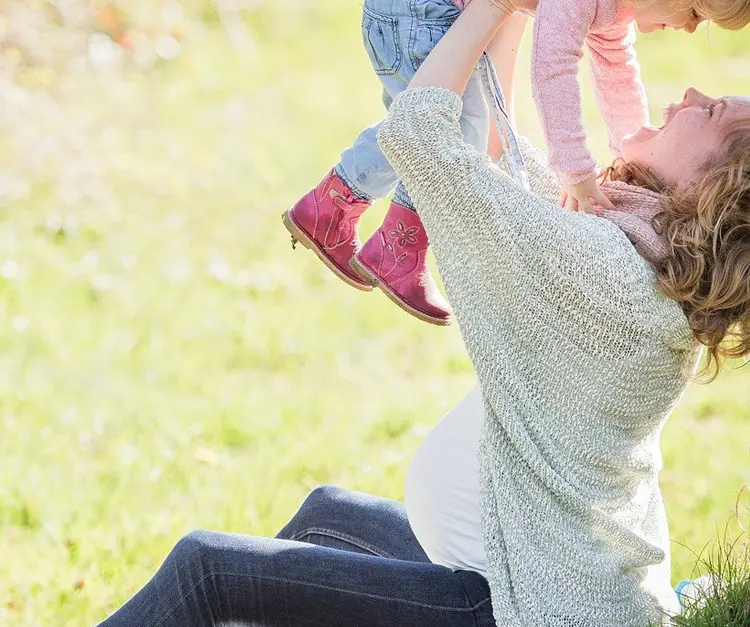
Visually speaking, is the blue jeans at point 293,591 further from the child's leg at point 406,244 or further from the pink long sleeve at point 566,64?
the pink long sleeve at point 566,64

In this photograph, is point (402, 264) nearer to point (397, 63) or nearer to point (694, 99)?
point (397, 63)

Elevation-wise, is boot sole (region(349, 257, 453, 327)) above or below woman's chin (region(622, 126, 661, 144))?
below

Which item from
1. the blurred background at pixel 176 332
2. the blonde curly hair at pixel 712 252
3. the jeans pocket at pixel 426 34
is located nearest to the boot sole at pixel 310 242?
the jeans pocket at pixel 426 34

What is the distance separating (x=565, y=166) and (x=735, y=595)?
87 centimetres

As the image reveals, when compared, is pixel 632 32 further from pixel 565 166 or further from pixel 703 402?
pixel 703 402

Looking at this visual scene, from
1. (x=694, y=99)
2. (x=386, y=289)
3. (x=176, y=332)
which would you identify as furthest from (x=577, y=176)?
(x=176, y=332)

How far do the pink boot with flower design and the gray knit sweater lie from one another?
36cm

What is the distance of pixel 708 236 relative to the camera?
1950mm

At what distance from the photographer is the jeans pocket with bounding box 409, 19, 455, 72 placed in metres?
2.23

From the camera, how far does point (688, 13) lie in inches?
83.4

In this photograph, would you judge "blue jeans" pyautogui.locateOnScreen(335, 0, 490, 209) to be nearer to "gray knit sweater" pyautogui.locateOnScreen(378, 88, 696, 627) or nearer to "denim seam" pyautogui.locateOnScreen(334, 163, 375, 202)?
"denim seam" pyautogui.locateOnScreen(334, 163, 375, 202)

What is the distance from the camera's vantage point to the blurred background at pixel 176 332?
347cm

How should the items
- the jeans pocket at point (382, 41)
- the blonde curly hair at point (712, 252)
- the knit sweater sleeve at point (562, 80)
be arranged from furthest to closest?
the jeans pocket at point (382, 41) < the knit sweater sleeve at point (562, 80) < the blonde curly hair at point (712, 252)

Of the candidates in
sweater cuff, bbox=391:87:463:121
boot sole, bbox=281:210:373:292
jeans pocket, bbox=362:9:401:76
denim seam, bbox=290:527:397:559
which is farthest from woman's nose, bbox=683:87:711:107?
denim seam, bbox=290:527:397:559
